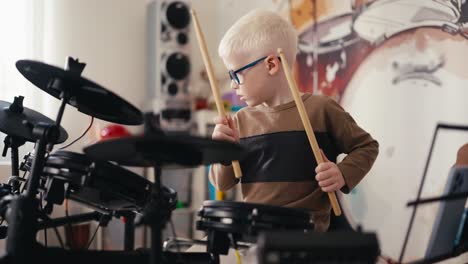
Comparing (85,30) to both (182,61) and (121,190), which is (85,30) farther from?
(121,190)

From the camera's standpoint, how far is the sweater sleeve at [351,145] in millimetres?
1181

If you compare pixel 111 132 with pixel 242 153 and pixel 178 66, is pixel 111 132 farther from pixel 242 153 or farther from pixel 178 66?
pixel 242 153

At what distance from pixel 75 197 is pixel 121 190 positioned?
6.3 inches

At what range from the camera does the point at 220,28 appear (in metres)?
3.41

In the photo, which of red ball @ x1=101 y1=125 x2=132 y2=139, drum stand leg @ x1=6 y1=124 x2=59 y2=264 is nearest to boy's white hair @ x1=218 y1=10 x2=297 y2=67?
drum stand leg @ x1=6 y1=124 x2=59 y2=264

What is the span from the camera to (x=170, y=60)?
9.90 feet

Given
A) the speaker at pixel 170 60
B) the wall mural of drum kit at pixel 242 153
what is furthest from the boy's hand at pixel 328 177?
the speaker at pixel 170 60

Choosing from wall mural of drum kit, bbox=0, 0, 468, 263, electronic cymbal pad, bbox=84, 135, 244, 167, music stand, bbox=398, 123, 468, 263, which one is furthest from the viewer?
music stand, bbox=398, 123, 468, 263

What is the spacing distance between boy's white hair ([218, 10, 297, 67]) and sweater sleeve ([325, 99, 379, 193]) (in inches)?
7.8

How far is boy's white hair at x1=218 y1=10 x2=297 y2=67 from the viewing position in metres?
1.30

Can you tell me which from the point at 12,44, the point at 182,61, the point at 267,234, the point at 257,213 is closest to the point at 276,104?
the point at 257,213

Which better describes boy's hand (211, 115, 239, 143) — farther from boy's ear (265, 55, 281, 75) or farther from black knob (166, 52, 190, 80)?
black knob (166, 52, 190, 80)

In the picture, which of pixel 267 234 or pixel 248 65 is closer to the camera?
pixel 267 234

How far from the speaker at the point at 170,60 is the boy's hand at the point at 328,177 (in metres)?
1.99
